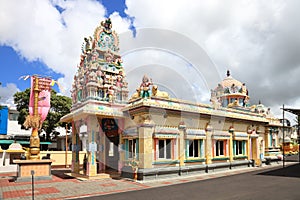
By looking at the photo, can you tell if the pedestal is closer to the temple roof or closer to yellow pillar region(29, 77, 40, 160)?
yellow pillar region(29, 77, 40, 160)

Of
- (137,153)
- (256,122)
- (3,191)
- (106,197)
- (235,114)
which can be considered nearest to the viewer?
(106,197)

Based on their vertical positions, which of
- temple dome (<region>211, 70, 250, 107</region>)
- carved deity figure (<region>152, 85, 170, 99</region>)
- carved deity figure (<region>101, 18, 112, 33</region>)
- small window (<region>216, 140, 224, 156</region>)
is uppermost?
carved deity figure (<region>101, 18, 112, 33</region>)

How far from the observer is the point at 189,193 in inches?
449

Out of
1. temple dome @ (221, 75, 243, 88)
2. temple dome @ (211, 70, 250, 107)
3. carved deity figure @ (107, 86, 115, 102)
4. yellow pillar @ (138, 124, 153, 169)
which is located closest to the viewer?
yellow pillar @ (138, 124, 153, 169)

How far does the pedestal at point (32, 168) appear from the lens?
16.2m

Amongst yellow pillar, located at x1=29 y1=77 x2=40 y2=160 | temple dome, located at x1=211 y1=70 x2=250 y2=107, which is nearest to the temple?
yellow pillar, located at x1=29 y1=77 x2=40 y2=160

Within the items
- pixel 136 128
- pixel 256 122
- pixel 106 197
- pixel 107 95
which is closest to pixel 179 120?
pixel 136 128

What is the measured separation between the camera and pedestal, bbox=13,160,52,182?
637 inches

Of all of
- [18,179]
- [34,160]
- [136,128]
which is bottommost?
[18,179]

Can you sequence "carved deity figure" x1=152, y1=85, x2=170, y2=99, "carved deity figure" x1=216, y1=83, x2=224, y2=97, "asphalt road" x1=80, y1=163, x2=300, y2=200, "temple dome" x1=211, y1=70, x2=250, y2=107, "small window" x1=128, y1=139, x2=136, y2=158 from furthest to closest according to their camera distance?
"carved deity figure" x1=216, y1=83, x2=224, y2=97
"temple dome" x1=211, y1=70, x2=250, y2=107
"carved deity figure" x1=152, y1=85, x2=170, y2=99
"small window" x1=128, y1=139, x2=136, y2=158
"asphalt road" x1=80, y1=163, x2=300, y2=200

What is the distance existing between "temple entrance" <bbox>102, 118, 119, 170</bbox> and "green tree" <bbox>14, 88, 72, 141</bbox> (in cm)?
1676

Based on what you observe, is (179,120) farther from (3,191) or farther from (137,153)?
(3,191)

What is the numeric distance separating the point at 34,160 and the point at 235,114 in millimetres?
15497

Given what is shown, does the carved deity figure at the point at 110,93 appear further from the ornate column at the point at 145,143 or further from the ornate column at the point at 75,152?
the ornate column at the point at 145,143
